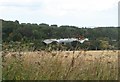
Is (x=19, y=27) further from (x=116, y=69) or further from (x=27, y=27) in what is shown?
(x=116, y=69)

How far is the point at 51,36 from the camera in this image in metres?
8.08

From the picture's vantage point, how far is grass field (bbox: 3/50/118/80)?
6.18 m

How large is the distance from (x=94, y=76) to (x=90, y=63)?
0.35 metres

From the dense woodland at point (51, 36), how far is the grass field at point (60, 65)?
0.66 ft

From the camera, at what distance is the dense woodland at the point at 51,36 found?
6.83 m

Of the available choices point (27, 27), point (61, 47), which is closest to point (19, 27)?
point (27, 27)

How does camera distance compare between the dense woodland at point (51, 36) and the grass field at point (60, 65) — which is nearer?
the grass field at point (60, 65)

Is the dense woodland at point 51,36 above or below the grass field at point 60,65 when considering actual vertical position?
above

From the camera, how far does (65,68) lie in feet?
20.9

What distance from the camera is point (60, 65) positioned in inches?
254

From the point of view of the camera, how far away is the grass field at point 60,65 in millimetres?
6180

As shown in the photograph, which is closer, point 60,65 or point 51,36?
point 60,65

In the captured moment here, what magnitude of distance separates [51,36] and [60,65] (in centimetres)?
171

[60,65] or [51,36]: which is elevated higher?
[51,36]
